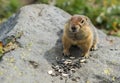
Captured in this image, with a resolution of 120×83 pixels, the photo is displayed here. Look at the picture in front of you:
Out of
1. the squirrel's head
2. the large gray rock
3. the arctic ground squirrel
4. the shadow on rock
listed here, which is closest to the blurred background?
the large gray rock

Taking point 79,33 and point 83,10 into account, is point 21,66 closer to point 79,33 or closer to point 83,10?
point 79,33

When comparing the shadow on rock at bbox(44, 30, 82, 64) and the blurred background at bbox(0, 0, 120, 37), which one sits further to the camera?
the blurred background at bbox(0, 0, 120, 37)

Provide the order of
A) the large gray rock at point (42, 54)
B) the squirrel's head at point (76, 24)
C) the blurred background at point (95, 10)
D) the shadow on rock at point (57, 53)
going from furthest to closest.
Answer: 1. the blurred background at point (95, 10)
2. the shadow on rock at point (57, 53)
3. the squirrel's head at point (76, 24)
4. the large gray rock at point (42, 54)

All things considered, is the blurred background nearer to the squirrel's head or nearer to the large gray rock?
the large gray rock

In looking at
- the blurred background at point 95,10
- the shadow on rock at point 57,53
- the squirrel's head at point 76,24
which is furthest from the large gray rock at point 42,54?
the blurred background at point 95,10

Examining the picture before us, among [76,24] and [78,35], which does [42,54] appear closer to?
[78,35]

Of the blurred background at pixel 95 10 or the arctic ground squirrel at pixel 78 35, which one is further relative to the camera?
the blurred background at pixel 95 10

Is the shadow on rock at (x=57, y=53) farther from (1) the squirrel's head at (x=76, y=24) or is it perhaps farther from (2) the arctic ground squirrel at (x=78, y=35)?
(1) the squirrel's head at (x=76, y=24)
